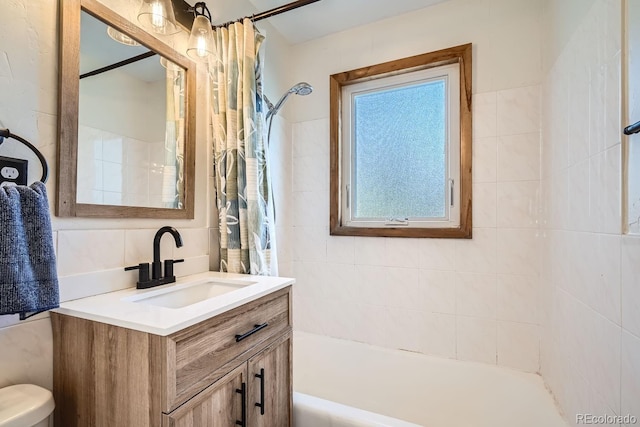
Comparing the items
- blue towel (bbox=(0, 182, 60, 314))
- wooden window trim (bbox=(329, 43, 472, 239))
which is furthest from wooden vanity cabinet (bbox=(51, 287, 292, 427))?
wooden window trim (bbox=(329, 43, 472, 239))

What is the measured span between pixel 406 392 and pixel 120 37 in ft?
6.84

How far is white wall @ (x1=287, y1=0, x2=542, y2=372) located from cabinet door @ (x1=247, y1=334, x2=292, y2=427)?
890 mm

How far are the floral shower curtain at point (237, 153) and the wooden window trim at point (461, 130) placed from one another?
0.72 m

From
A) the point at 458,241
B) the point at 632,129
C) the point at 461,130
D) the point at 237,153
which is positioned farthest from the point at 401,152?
the point at 632,129

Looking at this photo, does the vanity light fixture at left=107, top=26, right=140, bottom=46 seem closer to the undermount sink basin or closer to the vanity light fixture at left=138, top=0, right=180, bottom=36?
the vanity light fixture at left=138, top=0, right=180, bottom=36

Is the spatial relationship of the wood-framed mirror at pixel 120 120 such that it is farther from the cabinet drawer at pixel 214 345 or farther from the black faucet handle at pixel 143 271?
the cabinet drawer at pixel 214 345

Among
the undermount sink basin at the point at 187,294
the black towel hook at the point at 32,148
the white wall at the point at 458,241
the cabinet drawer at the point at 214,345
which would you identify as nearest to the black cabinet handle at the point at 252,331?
the cabinet drawer at the point at 214,345

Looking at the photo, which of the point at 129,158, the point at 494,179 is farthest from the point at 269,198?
the point at 494,179

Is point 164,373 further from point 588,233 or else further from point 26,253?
point 588,233

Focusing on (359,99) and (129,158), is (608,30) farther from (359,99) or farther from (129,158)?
(129,158)

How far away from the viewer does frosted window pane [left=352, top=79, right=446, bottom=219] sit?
187 cm

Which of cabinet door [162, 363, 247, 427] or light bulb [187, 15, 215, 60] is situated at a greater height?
light bulb [187, 15, 215, 60]

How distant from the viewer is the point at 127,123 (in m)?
1.17

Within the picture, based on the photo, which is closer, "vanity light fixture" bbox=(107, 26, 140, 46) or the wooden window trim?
"vanity light fixture" bbox=(107, 26, 140, 46)
